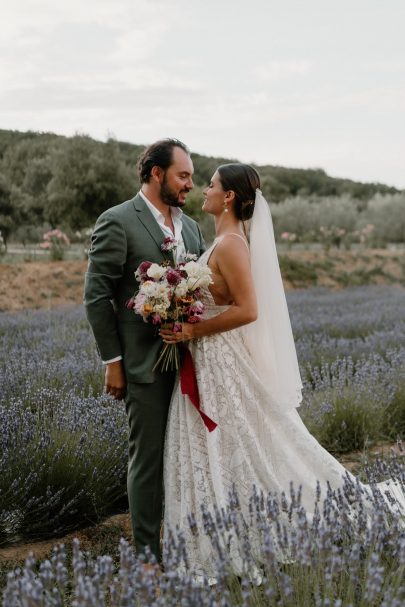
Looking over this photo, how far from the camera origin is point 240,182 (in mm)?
3271

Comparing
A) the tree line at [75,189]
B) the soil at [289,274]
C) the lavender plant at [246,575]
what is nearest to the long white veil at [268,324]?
the lavender plant at [246,575]

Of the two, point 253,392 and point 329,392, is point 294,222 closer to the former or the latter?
point 329,392

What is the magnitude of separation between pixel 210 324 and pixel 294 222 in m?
35.0

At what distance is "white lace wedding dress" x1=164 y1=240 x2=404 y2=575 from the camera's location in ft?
10.5

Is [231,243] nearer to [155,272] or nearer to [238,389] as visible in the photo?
[155,272]

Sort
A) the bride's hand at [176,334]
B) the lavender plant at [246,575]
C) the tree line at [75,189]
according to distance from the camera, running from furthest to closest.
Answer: the tree line at [75,189]
the bride's hand at [176,334]
the lavender plant at [246,575]

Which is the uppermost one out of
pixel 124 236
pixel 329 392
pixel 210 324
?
pixel 124 236

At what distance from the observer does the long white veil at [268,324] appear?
132 inches

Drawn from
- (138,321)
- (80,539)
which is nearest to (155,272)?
(138,321)

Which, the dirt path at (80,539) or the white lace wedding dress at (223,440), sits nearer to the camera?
the white lace wedding dress at (223,440)

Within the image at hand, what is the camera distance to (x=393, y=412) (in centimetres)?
593

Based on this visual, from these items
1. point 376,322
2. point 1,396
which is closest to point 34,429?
point 1,396

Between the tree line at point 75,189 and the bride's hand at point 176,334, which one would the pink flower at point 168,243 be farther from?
the tree line at point 75,189

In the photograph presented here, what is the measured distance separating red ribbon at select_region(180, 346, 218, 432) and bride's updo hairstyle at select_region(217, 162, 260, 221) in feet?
2.52
